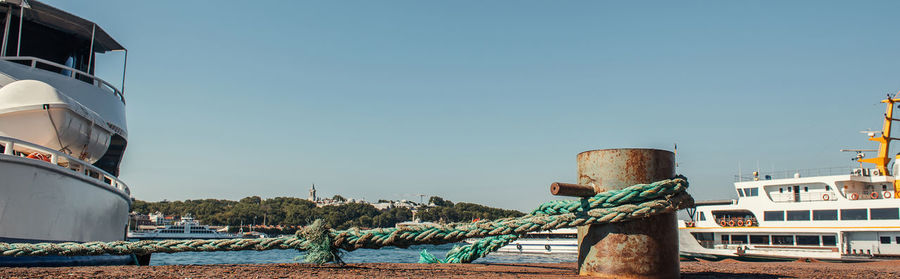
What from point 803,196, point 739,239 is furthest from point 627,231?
point 739,239

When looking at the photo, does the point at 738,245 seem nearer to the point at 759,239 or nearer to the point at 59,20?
the point at 759,239

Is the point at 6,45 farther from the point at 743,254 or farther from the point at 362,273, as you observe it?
the point at 743,254

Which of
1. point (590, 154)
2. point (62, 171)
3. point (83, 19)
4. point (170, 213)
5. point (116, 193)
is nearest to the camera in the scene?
point (590, 154)

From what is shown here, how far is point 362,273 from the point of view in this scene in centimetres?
416

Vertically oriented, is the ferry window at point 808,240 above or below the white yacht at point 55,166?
below

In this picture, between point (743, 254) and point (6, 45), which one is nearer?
point (6, 45)

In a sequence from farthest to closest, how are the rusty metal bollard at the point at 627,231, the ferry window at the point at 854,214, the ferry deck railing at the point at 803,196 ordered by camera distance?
the ferry deck railing at the point at 803,196 < the ferry window at the point at 854,214 < the rusty metal bollard at the point at 627,231

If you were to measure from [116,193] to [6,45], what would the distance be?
7.79 metres

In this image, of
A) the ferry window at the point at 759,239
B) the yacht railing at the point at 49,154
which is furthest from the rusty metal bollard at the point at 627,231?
the ferry window at the point at 759,239

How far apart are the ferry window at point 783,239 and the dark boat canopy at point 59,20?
31.5 m

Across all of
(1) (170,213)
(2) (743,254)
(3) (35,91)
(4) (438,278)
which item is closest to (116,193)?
(3) (35,91)

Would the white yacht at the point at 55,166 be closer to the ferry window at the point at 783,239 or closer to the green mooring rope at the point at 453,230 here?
the green mooring rope at the point at 453,230

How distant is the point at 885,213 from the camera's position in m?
24.9

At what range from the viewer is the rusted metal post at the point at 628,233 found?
3.45m
